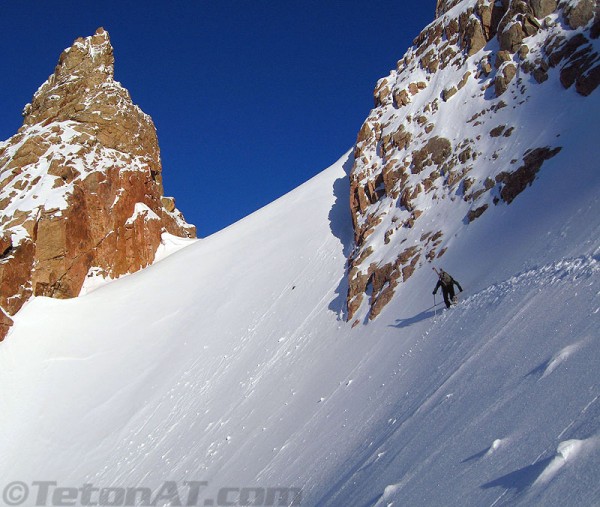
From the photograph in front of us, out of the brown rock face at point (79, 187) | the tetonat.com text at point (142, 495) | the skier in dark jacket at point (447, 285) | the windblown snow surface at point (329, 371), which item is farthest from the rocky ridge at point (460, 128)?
the brown rock face at point (79, 187)

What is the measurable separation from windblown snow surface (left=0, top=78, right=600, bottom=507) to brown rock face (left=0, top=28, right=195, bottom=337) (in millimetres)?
2826

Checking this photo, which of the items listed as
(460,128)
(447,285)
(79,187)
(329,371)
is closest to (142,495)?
(329,371)

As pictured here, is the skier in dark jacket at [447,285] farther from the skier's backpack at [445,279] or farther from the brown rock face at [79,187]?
the brown rock face at [79,187]

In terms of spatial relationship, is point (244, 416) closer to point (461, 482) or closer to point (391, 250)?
point (391, 250)

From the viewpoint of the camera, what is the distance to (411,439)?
7.04 meters

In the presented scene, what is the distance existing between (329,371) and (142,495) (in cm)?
608

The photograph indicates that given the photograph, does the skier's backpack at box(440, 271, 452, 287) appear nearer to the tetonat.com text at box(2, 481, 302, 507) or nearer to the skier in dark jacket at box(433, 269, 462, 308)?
the skier in dark jacket at box(433, 269, 462, 308)

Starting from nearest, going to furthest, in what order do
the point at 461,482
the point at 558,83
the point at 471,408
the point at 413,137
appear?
the point at 461,482
the point at 471,408
the point at 558,83
the point at 413,137

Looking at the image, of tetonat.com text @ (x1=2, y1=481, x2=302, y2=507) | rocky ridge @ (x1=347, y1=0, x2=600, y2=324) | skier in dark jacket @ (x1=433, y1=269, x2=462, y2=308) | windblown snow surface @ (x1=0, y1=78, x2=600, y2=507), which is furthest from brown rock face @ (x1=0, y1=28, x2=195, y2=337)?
skier in dark jacket @ (x1=433, y1=269, x2=462, y2=308)

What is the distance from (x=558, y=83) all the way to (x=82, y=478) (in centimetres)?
2016

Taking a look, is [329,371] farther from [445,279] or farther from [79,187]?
[79,187]

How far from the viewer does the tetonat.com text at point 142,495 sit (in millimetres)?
9686

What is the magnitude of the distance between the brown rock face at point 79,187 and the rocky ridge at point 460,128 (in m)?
21.1

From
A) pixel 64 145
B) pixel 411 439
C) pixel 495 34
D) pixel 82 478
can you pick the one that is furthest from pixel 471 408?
pixel 64 145
